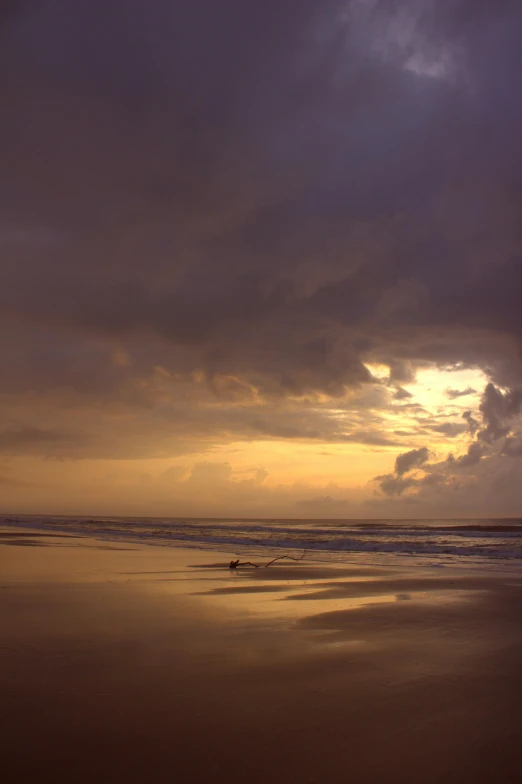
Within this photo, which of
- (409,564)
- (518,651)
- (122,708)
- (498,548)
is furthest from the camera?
(498,548)

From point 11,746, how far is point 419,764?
3.03 m

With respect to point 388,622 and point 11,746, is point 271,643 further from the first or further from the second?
point 11,746

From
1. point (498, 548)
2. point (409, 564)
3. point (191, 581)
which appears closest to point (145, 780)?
point (191, 581)

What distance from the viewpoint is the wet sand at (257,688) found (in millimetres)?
4051

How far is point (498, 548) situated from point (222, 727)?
27.7 m

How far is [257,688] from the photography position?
5.65 meters

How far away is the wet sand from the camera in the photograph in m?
4.05

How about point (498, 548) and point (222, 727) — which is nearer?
point (222, 727)

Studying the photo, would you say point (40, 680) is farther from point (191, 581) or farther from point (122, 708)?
point (191, 581)

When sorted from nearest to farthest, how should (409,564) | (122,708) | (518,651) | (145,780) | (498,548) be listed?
(145,780) < (122,708) < (518,651) < (409,564) < (498,548)

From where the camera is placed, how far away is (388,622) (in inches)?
356

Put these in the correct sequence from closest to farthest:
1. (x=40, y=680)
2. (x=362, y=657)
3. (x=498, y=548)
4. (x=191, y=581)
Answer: (x=40, y=680), (x=362, y=657), (x=191, y=581), (x=498, y=548)

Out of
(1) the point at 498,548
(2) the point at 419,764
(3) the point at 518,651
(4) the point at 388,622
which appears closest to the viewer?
(2) the point at 419,764

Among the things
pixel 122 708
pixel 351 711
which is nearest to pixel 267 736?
pixel 351 711
